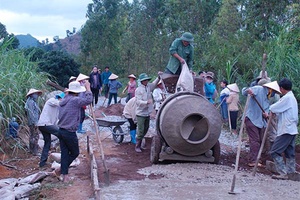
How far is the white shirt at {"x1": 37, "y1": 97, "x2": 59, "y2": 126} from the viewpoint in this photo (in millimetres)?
8703

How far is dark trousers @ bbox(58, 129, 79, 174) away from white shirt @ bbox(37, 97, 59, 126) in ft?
4.12

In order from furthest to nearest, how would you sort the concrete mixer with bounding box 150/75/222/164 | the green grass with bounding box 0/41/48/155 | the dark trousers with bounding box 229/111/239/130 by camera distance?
the dark trousers with bounding box 229/111/239/130 < the green grass with bounding box 0/41/48/155 < the concrete mixer with bounding box 150/75/222/164

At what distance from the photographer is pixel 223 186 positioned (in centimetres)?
702

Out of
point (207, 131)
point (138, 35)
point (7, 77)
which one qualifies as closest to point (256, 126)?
point (207, 131)

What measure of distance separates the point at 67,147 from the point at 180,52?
128 inches

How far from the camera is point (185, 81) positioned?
8.95 metres

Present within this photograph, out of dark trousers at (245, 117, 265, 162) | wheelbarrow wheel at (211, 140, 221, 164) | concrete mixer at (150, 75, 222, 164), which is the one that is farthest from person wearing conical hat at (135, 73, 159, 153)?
dark trousers at (245, 117, 265, 162)

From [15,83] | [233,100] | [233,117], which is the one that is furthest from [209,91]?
[15,83]

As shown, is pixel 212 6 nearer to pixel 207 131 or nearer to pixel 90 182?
pixel 207 131

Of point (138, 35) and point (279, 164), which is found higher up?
point (138, 35)

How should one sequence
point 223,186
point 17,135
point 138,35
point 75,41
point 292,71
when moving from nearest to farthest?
point 223,186
point 17,135
point 292,71
point 138,35
point 75,41

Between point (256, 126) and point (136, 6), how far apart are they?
19349 millimetres

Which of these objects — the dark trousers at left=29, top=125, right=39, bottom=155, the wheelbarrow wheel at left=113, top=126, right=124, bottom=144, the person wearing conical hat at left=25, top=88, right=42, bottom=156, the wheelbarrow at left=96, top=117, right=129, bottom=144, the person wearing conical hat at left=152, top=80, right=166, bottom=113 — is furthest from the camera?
the wheelbarrow wheel at left=113, top=126, right=124, bottom=144

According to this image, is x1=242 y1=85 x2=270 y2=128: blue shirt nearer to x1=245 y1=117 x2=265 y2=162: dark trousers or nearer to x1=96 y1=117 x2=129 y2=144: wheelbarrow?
x1=245 y1=117 x2=265 y2=162: dark trousers
